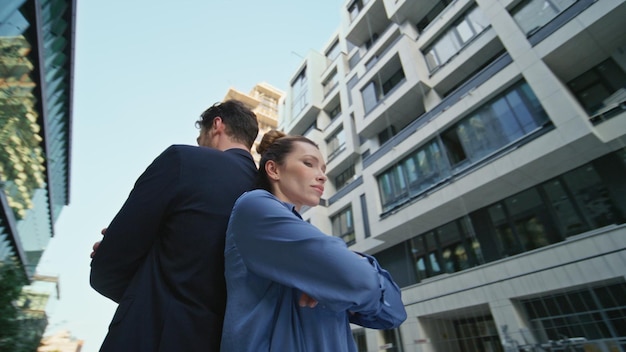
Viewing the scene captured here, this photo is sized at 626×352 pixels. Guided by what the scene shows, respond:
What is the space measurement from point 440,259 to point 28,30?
16869mm

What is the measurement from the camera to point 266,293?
40.7 inches

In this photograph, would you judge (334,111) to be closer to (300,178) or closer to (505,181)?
(505,181)

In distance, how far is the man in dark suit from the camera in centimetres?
95

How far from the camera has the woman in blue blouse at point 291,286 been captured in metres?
0.88

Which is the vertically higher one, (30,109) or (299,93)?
(299,93)

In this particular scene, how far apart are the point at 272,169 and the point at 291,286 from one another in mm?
786

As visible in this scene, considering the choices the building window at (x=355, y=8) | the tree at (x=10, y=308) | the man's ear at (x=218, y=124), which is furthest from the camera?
the building window at (x=355, y=8)

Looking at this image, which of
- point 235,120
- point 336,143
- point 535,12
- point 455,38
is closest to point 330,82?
point 336,143

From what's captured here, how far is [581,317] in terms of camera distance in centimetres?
809

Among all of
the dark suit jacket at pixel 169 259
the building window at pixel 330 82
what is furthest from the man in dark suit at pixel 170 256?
the building window at pixel 330 82

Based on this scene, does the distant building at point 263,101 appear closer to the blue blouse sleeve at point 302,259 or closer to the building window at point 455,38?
the building window at point 455,38

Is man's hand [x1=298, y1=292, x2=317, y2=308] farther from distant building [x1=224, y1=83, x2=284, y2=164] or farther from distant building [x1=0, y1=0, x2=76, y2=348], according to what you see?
distant building [x1=224, y1=83, x2=284, y2=164]

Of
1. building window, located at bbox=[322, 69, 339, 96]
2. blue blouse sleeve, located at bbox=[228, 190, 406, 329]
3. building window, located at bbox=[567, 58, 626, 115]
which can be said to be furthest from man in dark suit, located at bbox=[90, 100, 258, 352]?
building window, located at bbox=[322, 69, 339, 96]

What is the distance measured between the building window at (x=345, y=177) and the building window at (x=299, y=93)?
8.43 metres
